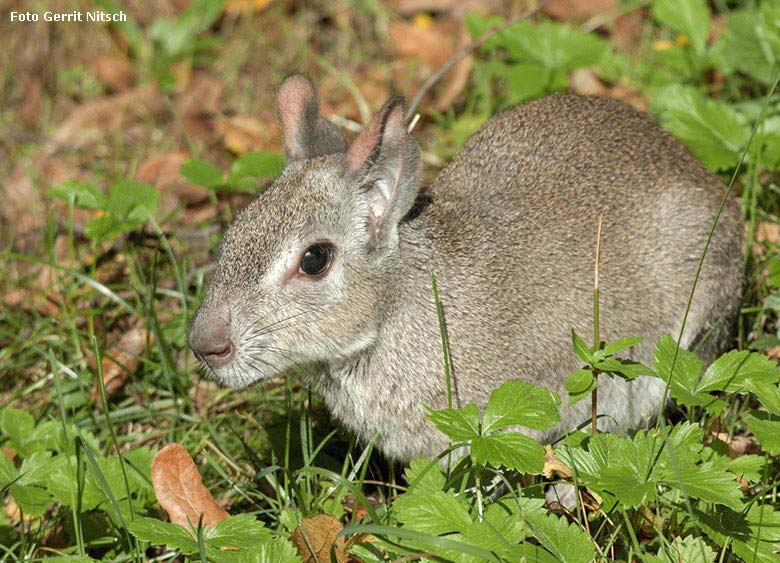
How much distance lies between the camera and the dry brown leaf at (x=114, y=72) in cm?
661

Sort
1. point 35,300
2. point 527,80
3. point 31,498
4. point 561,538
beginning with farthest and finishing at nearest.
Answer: point 527,80 → point 35,300 → point 31,498 → point 561,538

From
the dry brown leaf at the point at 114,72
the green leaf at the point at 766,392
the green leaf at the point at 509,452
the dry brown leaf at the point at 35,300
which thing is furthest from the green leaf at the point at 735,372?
the dry brown leaf at the point at 114,72

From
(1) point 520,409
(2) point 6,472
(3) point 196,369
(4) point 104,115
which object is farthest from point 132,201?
(1) point 520,409

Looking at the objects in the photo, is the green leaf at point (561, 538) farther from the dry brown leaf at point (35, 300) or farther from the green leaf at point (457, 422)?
the dry brown leaf at point (35, 300)

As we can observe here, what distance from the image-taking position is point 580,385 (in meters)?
2.83

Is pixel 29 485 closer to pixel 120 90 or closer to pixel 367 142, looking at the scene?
pixel 367 142

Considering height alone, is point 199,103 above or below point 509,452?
above

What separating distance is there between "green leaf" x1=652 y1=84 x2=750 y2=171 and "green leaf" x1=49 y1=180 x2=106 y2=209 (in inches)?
105

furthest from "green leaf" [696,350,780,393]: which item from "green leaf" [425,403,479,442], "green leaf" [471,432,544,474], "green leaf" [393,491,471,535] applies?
"green leaf" [393,491,471,535]

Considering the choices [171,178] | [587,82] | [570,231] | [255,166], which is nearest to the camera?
[570,231]

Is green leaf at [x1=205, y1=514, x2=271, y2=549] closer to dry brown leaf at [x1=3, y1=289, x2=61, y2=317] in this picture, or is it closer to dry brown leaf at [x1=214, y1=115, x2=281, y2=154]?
dry brown leaf at [x1=3, y1=289, x2=61, y2=317]

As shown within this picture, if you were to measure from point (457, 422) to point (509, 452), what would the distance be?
18 centimetres

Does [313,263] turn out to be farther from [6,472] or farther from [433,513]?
[6,472]

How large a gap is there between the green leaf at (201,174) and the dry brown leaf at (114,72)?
2.41 meters
